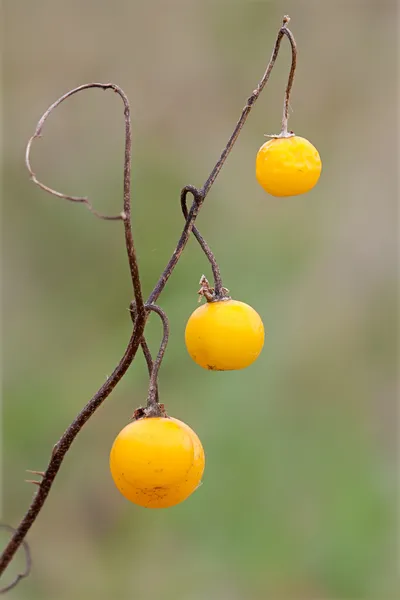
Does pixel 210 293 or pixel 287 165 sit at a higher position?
pixel 287 165

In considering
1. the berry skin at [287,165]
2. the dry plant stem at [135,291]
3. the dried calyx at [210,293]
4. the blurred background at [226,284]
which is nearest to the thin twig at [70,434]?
the dry plant stem at [135,291]

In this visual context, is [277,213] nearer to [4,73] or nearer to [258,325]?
[4,73]

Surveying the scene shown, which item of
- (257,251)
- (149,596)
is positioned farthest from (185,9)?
(149,596)

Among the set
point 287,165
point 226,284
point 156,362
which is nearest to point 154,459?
point 156,362

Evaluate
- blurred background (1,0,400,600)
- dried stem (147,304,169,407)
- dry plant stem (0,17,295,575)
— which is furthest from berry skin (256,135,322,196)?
blurred background (1,0,400,600)

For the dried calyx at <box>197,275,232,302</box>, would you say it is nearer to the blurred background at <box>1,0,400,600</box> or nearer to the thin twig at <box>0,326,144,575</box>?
the thin twig at <box>0,326,144,575</box>

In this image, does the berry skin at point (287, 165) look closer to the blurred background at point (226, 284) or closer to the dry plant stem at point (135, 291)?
the dry plant stem at point (135, 291)

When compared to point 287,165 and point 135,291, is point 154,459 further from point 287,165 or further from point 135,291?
point 287,165
